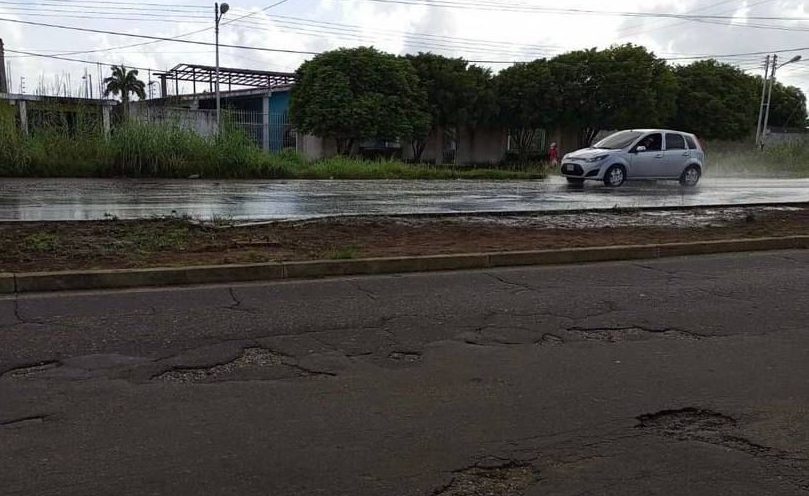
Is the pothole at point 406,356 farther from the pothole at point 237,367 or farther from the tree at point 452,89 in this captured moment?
the tree at point 452,89

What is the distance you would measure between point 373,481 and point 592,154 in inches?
709

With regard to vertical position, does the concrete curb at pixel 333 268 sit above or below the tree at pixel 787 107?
below

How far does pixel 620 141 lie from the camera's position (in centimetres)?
2052

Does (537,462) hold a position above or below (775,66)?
below

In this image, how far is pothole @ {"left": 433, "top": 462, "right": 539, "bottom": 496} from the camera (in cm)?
310

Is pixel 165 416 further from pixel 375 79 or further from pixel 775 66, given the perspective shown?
pixel 775 66

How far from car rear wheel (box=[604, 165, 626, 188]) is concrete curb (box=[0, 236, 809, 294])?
10.4 metres

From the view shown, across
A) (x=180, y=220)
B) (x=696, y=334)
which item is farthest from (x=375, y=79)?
(x=696, y=334)

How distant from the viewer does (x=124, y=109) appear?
20797mm

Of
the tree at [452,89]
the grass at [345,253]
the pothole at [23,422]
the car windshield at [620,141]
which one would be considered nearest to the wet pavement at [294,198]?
the car windshield at [620,141]

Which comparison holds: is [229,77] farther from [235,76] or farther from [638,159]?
[638,159]

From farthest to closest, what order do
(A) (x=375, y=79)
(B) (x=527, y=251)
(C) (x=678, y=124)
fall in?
(C) (x=678, y=124) < (A) (x=375, y=79) < (B) (x=527, y=251)

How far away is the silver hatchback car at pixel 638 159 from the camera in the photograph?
19.8 meters

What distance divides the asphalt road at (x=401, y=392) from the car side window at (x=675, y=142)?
15309mm
